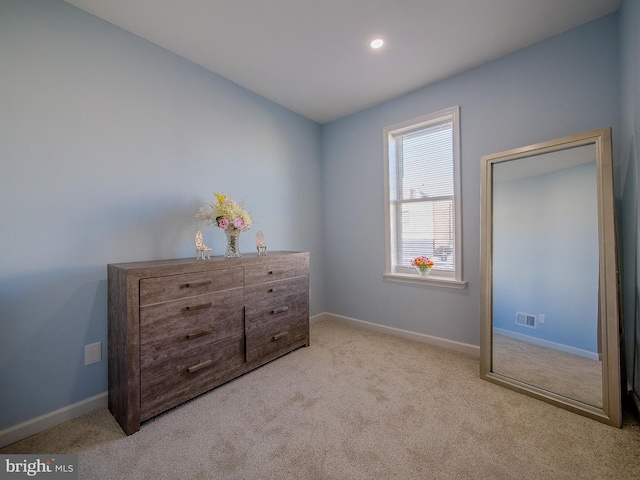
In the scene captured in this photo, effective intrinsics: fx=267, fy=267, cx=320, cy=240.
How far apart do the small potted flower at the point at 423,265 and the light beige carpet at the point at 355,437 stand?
1.05 m

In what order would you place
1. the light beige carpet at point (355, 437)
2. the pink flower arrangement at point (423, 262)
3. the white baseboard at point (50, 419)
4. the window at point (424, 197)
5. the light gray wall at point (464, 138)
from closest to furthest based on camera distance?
the light beige carpet at point (355, 437)
the white baseboard at point (50, 419)
the light gray wall at point (464, 138)
the window at point (424, 197)
the pink flower arrangement at point (423, 262)

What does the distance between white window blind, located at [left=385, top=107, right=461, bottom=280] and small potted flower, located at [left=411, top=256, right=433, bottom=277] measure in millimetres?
57

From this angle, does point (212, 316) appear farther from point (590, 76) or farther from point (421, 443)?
point (590, 76)

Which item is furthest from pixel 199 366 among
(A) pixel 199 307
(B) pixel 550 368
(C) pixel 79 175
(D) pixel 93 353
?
(B) pixel 550 368

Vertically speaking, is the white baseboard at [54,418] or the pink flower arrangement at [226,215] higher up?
the pink flower arrangement at [226,215]

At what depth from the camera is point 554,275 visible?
191 centimetres

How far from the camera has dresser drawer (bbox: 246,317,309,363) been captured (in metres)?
2.27

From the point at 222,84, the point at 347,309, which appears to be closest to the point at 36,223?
the point at 222,84

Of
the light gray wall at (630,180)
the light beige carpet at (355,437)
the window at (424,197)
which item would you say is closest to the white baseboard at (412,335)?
the light beige carpet at (355,437)

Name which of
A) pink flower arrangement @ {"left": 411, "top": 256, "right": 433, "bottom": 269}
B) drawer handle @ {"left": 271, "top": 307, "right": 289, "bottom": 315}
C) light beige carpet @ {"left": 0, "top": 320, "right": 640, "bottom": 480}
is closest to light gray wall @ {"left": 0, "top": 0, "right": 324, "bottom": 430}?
light beige carpet @ {"left": 0, "top": 320, "right": 640, "bottom": 480}

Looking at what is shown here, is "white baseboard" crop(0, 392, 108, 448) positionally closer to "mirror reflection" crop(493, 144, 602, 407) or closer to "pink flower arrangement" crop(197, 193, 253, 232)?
"pink flower arrangement" crop(197, 193, 253, 232)

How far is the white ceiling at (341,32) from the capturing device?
1825mm

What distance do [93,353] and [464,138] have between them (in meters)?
3.54

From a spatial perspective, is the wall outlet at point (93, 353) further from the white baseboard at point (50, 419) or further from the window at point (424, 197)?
the window at point (424, 197)
